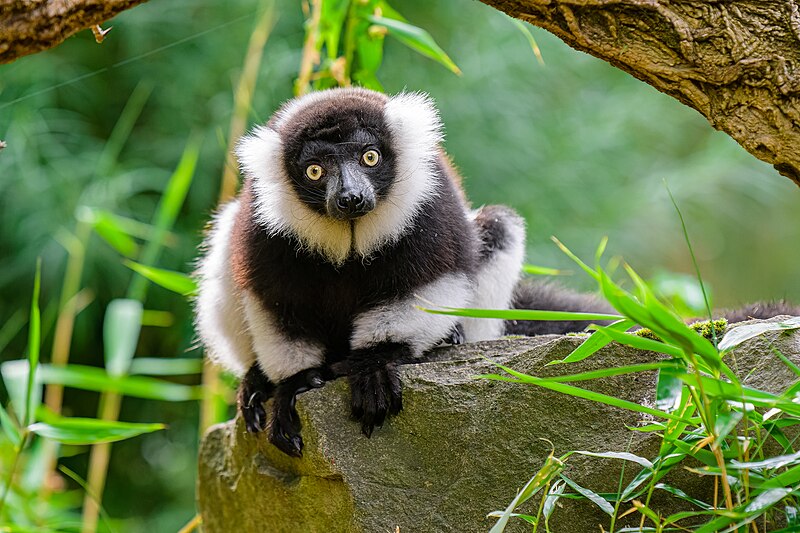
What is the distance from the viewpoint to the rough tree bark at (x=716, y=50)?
2.64 metres

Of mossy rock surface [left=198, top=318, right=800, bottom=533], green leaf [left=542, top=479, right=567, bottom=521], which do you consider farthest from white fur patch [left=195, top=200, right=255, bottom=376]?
green leaf [left=542, top=479, right=567, bottom=521]

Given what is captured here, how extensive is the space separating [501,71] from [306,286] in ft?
12.6

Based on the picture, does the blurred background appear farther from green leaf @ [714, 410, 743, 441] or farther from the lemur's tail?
green leaf @ [714, 410, 743, 441]

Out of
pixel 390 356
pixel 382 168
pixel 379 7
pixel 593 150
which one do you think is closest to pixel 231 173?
pixel 379 7

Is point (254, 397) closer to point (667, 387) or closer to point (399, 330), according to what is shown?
point (399, 330)

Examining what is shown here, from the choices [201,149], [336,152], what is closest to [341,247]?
[336,152]

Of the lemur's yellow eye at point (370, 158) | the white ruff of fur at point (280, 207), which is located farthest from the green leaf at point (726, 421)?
the lemur's yellow eye at point (370, 158)

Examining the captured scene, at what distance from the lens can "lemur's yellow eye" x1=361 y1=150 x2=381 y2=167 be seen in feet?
10.9

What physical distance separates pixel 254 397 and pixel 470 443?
937 mm

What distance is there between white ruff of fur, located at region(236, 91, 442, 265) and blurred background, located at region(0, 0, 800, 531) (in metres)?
2.38

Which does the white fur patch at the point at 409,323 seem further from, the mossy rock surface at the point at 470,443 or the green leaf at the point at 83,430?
the green leaf at the point at 83,430

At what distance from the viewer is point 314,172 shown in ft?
10.9

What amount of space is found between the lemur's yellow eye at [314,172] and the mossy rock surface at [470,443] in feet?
2.51

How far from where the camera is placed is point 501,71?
6.65m
